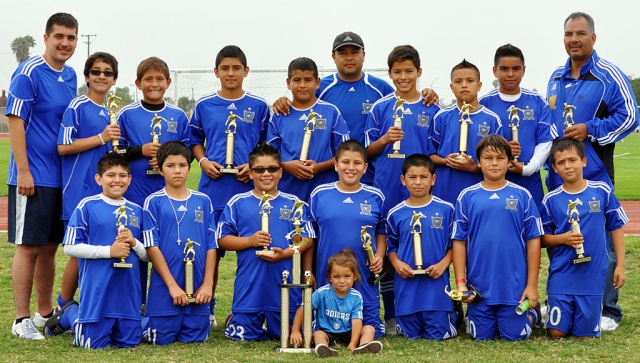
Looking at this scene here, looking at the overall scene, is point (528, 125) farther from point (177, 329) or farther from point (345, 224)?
point (177, 329)

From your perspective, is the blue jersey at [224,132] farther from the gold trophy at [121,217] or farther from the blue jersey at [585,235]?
the blue jersey at [585,235]

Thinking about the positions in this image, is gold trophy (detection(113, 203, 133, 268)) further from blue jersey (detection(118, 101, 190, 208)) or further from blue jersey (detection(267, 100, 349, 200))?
blue jersey (detection(267, 100, 349, 200))

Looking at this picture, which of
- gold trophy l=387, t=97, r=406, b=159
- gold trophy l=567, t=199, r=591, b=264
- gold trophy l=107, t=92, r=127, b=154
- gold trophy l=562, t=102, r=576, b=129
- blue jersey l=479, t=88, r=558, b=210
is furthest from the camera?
gold trophy l=562, t=102, r=576, b=129

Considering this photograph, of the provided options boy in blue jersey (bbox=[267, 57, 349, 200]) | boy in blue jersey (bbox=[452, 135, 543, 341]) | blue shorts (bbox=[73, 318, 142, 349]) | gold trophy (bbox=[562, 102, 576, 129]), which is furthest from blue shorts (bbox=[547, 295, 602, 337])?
blue shorts (bbox=[73, 318, 142, 349])

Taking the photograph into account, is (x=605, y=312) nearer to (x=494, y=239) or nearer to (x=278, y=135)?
(x=494, y=239)

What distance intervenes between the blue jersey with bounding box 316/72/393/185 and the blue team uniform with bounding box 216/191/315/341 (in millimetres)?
1046

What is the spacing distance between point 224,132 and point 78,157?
1.22 metres

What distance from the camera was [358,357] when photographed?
562cm

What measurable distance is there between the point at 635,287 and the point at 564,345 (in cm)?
273

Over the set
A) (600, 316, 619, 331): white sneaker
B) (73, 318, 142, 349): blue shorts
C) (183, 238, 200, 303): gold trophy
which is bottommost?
(73, 318, 142, 349): blue shorts

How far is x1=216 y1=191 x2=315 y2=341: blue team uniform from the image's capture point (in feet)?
21.0

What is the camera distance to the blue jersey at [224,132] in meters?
6.91

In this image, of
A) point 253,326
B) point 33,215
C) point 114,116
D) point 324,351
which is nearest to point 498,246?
point 324,351

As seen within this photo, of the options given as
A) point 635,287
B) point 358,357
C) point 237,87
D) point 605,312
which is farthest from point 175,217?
point 635,287
